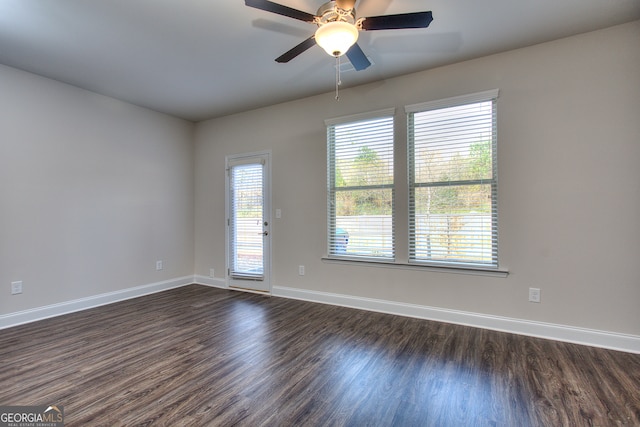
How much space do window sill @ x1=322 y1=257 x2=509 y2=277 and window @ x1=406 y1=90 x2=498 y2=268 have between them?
0.20ft

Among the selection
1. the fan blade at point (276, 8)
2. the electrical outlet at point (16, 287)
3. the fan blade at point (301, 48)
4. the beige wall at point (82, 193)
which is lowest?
the electrical outlet at point (16, 287)

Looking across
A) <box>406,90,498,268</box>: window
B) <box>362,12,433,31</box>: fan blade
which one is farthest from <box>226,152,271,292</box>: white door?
<box>362,12,433,31</box>: fan blade

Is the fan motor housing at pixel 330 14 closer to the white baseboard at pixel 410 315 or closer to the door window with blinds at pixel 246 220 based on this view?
A: the door window with blinds at pixel 246 220

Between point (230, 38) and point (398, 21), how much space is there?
5.18 feet

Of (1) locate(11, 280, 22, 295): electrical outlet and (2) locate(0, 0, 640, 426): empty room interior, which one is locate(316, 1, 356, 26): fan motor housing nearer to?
(2) locate(0, 0, 640, 426): empty room interior

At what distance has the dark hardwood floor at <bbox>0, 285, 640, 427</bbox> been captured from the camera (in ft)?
6.00

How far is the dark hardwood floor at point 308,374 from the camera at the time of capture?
1828 mm

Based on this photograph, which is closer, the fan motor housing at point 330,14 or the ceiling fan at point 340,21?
the ceiling fan at point 340,21

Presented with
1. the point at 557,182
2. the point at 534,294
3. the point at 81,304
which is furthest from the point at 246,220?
the point at 557,182

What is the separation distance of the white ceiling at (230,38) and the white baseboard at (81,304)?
266cm

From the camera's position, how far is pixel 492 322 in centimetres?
309
